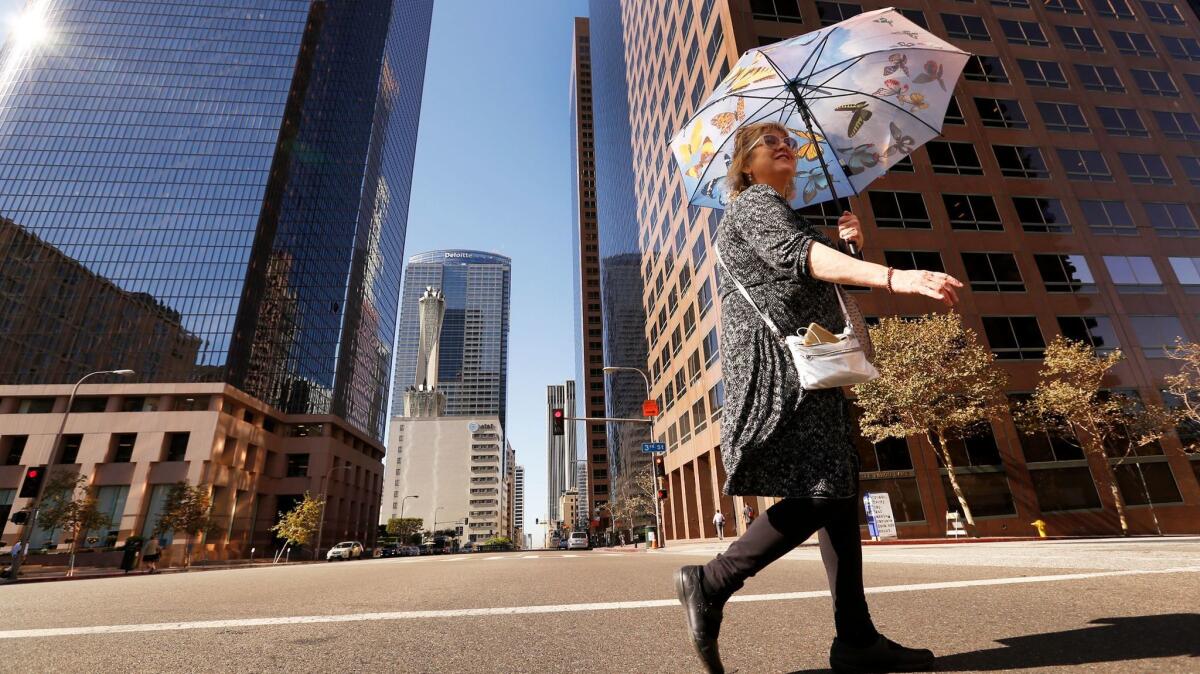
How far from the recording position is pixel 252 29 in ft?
249

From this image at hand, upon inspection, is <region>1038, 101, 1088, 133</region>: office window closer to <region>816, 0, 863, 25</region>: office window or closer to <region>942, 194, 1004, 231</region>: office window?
<region>942, 194, 1004, 231</region>: office window

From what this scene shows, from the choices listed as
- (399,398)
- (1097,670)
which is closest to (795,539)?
(1097,670)

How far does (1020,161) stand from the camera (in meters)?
29.4

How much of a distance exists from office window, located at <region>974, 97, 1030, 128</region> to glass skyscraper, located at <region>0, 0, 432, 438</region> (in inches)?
2593

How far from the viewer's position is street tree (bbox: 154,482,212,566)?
35.8 meters

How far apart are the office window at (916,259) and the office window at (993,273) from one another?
1.37m

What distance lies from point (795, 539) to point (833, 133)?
359cm

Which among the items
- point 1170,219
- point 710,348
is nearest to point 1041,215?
point 1170,219

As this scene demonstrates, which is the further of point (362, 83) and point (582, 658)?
point (362, 83)

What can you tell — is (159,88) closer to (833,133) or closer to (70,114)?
(70,114)

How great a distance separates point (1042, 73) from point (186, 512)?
5986cm

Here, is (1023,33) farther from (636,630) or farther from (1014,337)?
(636,630)

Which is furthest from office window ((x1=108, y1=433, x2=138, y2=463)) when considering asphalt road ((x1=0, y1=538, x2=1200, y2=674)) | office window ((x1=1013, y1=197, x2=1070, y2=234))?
office window ((x1=1013, y1=197, x2=1070, y2=234))

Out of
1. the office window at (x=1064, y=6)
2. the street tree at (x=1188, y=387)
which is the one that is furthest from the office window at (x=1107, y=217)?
the office window at (x=1064, y=6)
